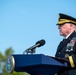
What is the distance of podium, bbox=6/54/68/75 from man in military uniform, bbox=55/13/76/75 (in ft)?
1.13

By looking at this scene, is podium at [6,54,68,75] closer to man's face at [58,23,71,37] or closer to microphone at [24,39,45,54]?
microphone at [24,39,45,54]

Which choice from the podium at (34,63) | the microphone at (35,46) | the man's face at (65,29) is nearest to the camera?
the podium at (34,63)

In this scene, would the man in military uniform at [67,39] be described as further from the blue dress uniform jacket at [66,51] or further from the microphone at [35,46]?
the microphone at [35,46]

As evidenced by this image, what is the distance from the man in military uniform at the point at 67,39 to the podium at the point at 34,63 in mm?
344

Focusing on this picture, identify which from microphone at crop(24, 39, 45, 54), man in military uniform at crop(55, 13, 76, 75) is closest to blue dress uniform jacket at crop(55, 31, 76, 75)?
man in military uniform at crop(55, 13, 76, 75)

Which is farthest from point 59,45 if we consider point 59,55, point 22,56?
point 22,56

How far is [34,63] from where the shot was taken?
263 cm

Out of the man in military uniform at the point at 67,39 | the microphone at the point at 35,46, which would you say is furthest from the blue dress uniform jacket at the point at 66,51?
the microphone at the point at 35,46

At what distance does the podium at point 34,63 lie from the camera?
2.65m

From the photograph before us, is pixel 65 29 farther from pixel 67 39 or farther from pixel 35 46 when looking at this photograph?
pixel 35 46

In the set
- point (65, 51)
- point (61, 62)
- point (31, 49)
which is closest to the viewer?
point (61, 62)

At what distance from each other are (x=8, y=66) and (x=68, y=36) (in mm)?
901

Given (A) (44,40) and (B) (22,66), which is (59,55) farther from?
(B) (22,66)

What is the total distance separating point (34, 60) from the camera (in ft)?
8.71
